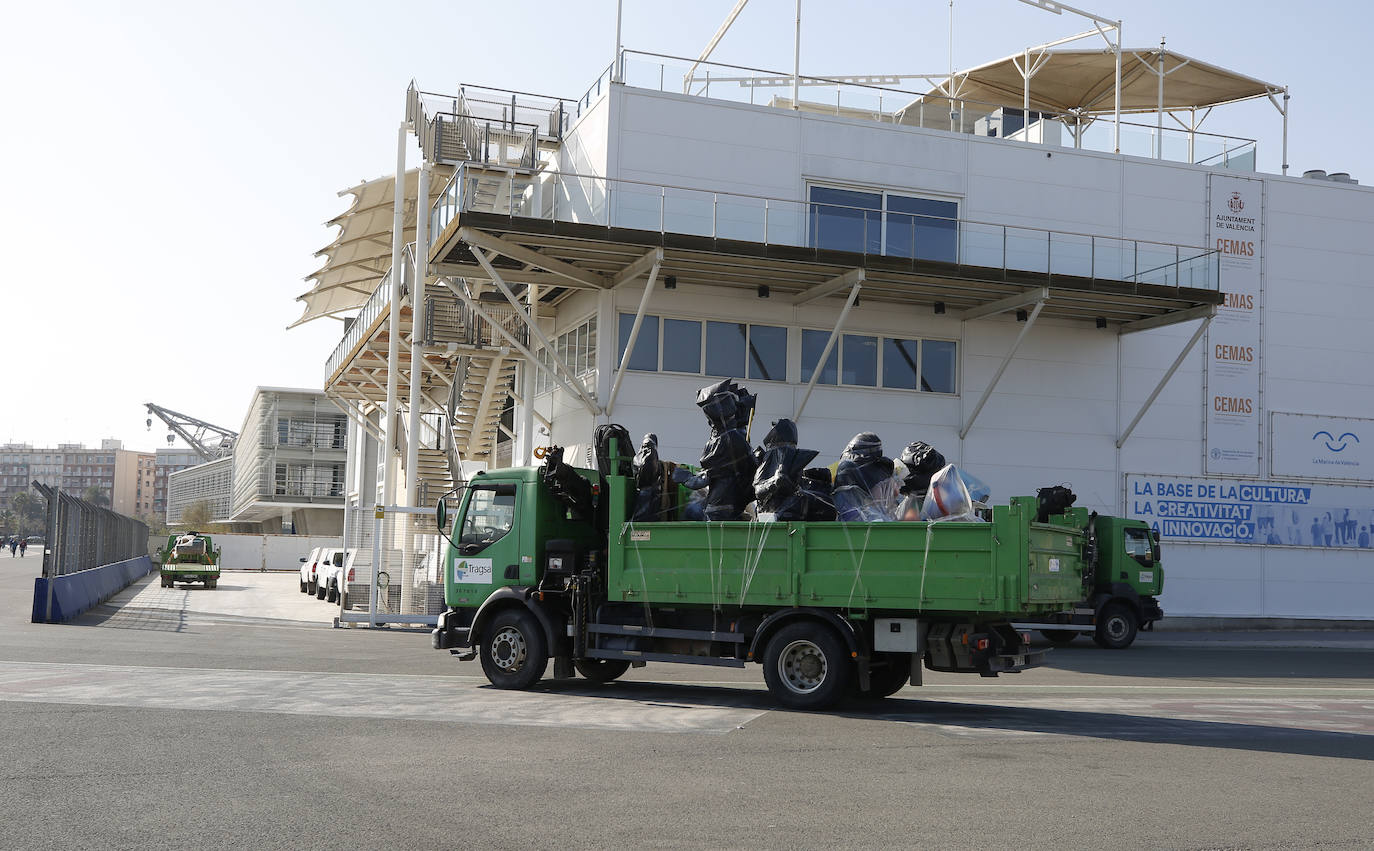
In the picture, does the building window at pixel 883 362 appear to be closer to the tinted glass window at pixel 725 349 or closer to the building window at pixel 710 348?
the building window at pixel 710 348

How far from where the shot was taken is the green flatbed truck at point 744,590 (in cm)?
1132

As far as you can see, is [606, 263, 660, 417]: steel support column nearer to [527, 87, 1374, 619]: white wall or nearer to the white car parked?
[527, 87, 1374, 619]: white wall

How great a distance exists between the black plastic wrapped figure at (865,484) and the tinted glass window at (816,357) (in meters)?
13.5

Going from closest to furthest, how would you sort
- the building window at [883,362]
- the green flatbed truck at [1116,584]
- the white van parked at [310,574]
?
the green flatbed truck at [1116,584] < the building window at [883,362] < the white van parked at [310,574]

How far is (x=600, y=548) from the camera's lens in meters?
13.5

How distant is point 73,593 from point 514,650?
13942 millimetres

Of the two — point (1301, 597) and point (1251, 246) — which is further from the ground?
point (1251, 246)

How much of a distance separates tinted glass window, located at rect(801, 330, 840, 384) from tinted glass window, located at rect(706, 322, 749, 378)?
4.48ft

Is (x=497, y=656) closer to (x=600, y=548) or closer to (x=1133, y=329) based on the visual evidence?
(x=600, y=548)

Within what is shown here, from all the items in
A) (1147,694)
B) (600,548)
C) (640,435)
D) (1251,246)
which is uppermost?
(1251,246)

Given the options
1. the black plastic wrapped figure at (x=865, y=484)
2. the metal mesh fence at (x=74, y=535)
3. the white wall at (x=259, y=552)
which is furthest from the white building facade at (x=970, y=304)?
the white wall at (x=259, y=552)

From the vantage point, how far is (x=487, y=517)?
1396cm

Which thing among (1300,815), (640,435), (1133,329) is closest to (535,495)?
(1300,815)

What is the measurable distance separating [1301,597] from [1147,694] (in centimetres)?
1731
